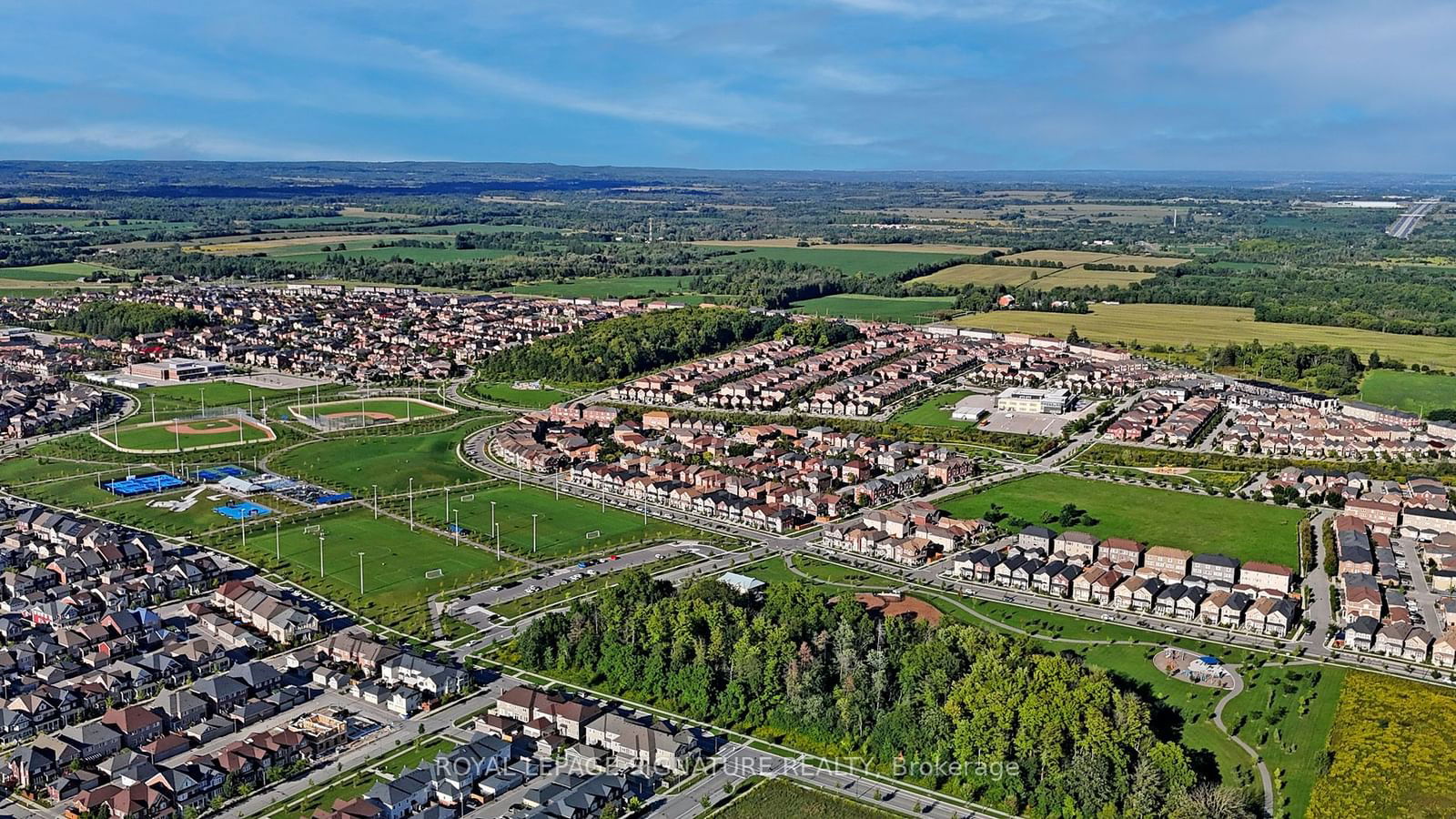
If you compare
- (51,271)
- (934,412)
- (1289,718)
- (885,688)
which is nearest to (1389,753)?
(1289,718)

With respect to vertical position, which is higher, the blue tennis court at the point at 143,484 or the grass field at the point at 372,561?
the blue tennis court at the point at 143,484

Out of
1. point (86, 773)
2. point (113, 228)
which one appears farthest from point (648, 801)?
point (113, 228)

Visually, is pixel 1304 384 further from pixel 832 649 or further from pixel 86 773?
pixel 86 773

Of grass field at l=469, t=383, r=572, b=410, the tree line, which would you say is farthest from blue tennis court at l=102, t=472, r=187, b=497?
the tree line

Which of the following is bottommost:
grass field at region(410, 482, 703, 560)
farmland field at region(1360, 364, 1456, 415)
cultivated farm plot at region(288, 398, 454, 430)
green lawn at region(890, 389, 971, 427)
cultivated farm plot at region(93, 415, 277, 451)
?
grass field at region(410, 482, 703, 560)

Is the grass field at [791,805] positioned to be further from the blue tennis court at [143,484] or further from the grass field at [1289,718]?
the blue tennis court at [143,484]

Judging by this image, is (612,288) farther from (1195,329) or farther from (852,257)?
(1195,329)

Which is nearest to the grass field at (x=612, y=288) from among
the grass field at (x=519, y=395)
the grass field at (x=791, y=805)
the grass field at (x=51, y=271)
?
the grass field at (x=519, y=395)

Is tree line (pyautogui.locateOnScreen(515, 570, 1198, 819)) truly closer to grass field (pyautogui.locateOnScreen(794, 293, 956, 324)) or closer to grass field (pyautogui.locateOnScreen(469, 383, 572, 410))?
grass field (pyautogui.locateOnScreen(469, 383, 572, 410))
